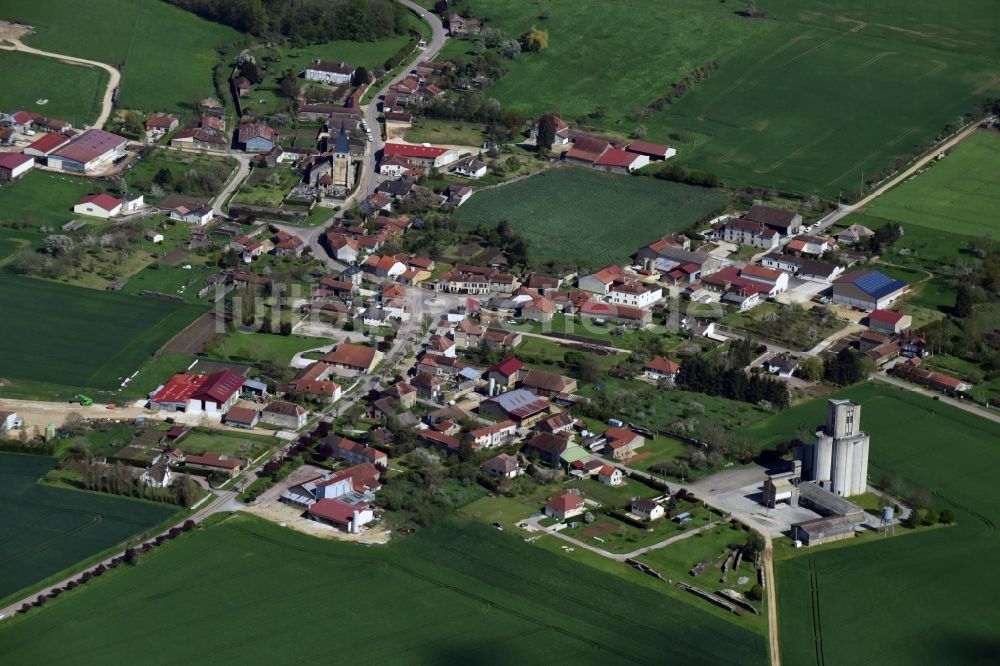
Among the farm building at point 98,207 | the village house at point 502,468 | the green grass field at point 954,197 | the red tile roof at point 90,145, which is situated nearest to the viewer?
the village house at point 502,468

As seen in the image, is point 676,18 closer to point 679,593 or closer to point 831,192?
point 831,192

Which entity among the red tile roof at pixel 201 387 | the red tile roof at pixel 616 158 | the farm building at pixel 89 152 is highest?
the farm building at pixel 89 152

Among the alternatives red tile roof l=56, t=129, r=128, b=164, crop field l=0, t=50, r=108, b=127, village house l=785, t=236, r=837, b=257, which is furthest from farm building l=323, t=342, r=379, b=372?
crop field l=0, t=50, r=108, b=127

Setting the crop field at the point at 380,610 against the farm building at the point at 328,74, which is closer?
the crop field at the point at 380,610

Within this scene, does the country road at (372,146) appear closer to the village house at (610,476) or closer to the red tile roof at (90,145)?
the red tile roof at (90,145)

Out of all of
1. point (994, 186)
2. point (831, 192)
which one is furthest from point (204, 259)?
point (994, 186)

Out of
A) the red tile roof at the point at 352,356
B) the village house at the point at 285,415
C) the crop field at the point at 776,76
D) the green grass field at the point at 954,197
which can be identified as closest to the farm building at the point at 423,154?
the crop field at the point at 776,76
